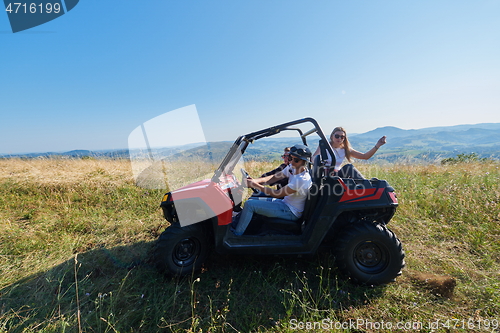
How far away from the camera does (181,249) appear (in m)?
2.81

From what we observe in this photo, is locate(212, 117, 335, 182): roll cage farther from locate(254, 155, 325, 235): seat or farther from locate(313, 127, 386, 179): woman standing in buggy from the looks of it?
locate(313, 127, 386, 179): woman standing in buggy

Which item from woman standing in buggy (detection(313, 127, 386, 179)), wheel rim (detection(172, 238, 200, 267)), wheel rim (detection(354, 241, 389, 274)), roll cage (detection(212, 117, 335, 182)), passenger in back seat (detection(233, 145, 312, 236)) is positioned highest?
roll cage (detection(212, 117, 335, 182))

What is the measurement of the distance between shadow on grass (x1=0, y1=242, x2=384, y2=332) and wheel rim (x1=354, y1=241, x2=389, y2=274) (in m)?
0.22

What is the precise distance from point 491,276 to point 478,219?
5.80 ft

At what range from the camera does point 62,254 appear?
3.34 m

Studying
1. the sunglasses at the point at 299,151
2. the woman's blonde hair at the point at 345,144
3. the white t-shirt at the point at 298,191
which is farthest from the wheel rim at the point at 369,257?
the woman's blonde hair at the point at 345,144

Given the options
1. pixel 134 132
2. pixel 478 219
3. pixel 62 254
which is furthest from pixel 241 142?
pixel 478 219

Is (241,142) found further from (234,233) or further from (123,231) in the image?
(123,231)

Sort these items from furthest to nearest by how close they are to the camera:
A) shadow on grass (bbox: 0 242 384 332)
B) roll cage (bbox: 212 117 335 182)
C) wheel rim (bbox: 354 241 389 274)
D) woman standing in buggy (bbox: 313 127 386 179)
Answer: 1. woman standing in buggy (bbox: 313 127 386 179)
2. roll cage (bbox: 212 117 335 182)
3. wheel rim (bbox: 354 241 389 274)
4. shadow on grass (bbox: 0 242 384 332)

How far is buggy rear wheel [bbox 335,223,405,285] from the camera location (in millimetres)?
2629

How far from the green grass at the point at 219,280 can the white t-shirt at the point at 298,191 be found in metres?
0.75

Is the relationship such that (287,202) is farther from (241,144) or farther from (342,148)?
(342,148)

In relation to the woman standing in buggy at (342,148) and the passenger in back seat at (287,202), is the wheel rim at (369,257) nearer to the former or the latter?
the passenger in back seat at (287,202)

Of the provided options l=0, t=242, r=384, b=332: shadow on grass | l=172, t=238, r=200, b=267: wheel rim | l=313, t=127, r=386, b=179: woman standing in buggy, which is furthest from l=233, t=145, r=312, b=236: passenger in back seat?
l=313, t=127, r=386, b=179: woman standing in buggy
